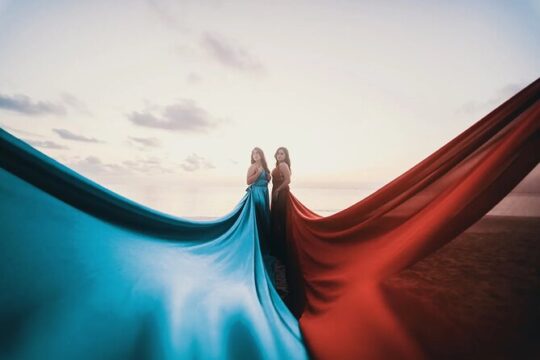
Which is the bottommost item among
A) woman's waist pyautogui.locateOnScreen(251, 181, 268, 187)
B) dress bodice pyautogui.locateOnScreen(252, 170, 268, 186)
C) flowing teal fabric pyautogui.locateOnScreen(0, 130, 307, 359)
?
flowing teal fabric pyautogui.locateOnScreen(0, 130, 307, 359)

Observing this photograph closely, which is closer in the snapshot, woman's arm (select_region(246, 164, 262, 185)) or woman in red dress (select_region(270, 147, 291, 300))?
woman in red dress (select_region(270, 147, 291, 300))

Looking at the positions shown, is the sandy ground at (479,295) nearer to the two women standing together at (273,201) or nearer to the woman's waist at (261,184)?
the two women standing together at (273,201)

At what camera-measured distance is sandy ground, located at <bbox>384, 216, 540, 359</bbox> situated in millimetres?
569

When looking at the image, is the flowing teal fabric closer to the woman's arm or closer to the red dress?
the red dress

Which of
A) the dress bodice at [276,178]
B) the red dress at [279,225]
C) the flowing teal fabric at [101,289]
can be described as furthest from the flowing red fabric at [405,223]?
the dress bodice at [276,178]

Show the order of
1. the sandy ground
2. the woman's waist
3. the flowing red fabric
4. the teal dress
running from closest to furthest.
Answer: the sandy ground
the flowing red fabric
the teal dress
the woman's waist

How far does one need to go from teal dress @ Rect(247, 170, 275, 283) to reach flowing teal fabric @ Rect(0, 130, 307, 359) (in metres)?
1.22

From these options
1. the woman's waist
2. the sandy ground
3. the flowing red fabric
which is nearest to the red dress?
the woman's waist

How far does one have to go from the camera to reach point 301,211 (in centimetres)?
219

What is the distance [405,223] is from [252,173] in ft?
6.36

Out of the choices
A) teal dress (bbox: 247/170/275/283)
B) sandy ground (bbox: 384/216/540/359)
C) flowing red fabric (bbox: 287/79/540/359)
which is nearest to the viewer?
sandy ground (bbox: 384/216/540/359)

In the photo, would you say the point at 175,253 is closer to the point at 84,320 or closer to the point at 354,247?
the point at 84,320

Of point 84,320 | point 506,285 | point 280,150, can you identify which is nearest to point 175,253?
point 84,320

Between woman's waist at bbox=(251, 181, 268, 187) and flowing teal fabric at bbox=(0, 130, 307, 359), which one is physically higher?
woman's waist at bbox=(251, 181, 268, 187)
